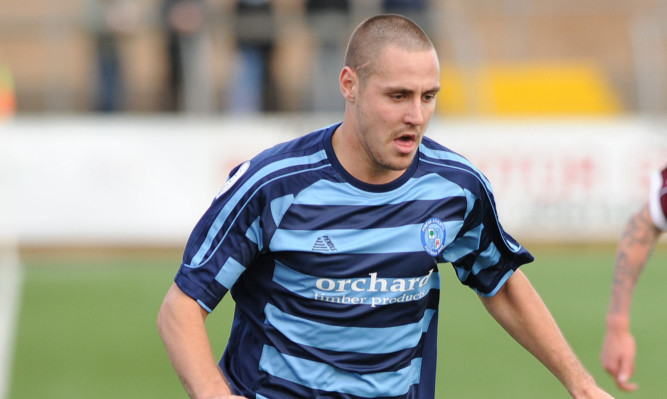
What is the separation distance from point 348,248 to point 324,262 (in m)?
0.11

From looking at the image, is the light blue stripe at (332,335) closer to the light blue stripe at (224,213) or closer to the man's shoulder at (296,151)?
the light blue stripe at (224,213)

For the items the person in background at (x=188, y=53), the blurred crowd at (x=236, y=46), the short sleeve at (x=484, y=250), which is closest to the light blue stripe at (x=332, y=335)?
the short sleeve at (x=484, y=250)

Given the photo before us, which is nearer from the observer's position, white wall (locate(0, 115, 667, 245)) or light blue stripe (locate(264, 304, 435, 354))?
light blue stripe (locate(264, 304, 435, 354))

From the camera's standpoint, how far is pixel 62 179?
14.6m

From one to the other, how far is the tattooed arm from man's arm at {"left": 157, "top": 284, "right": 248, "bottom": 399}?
6.34 feet

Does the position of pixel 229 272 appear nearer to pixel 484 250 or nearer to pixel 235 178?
pixel 235 178

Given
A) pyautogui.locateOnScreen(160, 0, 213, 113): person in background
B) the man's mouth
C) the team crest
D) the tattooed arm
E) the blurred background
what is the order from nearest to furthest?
1. the man's mouth
2. the team crest
3. the tattooed arm
4. the blurred background
5. pyautogui.locateOnScreen(160, 0, 213, 113): person in background

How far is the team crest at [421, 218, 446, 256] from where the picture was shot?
15.4 ft

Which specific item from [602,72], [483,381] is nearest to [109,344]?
[483,381]

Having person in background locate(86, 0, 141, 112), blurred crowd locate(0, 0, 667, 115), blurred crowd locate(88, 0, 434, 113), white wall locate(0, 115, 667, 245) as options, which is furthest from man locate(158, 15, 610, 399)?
person in background locate(86, 0, 141, 112)

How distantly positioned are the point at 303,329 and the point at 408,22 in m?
1.24

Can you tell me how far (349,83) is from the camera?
4.64m

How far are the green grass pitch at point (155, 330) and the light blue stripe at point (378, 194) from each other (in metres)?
4.46

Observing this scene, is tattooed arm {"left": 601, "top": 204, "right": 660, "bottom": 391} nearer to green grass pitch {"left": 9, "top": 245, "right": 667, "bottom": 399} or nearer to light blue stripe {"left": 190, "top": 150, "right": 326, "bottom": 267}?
light blue stripe {"left": 190, "top": 150, "right": 326, "bottom": 267}
